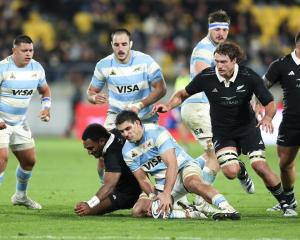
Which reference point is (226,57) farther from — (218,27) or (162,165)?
(218,27)

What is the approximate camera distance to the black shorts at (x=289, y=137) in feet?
37.6

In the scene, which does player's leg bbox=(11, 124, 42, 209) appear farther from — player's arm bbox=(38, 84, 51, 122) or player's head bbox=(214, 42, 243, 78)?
player's head bbox=(214, 42, 243, 78)

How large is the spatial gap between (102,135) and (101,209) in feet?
2.93

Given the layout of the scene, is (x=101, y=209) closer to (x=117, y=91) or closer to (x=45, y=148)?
(x=117, y=91)

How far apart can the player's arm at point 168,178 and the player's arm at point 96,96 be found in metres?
1.82

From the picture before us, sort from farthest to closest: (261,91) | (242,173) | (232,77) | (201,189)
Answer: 1. (242,173)
2. (232,77)
3. (261,91)
4. (201,189)

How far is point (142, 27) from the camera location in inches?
1227

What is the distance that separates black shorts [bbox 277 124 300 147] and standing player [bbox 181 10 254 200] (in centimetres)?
74

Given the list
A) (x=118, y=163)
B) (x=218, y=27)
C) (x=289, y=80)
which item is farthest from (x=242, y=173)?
(x=218, y=27)

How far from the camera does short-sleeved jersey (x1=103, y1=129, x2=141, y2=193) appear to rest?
35.7 ft

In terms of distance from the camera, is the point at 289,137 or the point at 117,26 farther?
the point at 117,26

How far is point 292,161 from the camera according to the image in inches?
461

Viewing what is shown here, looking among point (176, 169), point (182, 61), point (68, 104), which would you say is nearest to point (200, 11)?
point (182, 61)

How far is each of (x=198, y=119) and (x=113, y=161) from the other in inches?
83.3
